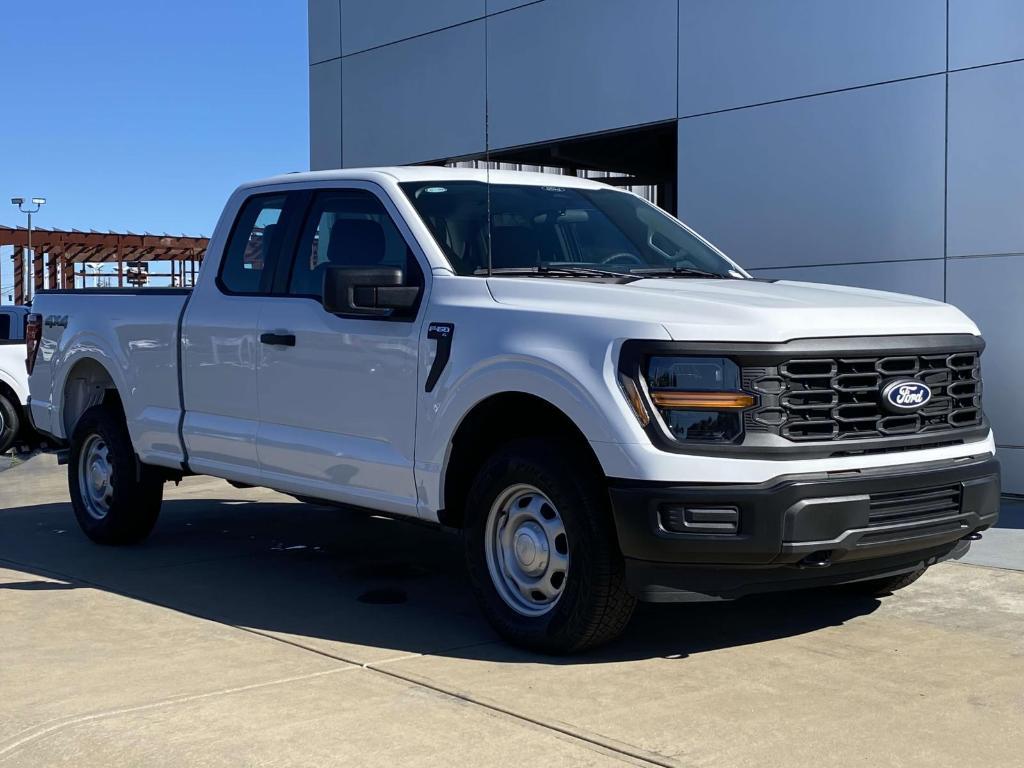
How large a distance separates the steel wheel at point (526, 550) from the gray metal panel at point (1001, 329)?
207 inches

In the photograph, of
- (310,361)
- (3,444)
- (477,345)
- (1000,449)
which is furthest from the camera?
(3,444)

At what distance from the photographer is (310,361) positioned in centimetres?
649

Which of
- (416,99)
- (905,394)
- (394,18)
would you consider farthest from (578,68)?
(905,394)

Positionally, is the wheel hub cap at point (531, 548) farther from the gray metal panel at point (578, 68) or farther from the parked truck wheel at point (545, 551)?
the gray metal panel at point (578, 68)

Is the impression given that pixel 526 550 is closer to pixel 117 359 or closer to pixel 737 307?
pixel 737 307

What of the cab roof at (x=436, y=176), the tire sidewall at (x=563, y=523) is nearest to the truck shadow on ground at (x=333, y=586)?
the tire sidewall at (x=563, y=523)

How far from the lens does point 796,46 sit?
10977mm

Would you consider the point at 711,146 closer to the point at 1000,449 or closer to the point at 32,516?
the point at 1000,449

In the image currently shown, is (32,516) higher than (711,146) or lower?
lower

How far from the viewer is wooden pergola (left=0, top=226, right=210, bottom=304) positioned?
38812 millimetres

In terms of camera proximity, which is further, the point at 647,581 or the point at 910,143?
the point at 910,143

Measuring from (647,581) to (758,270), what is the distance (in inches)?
262

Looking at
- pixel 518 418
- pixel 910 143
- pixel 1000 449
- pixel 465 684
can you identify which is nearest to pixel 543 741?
pixel 465 684

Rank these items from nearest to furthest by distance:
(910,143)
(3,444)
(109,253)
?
(910,143) → (3,444) → (109,253)
